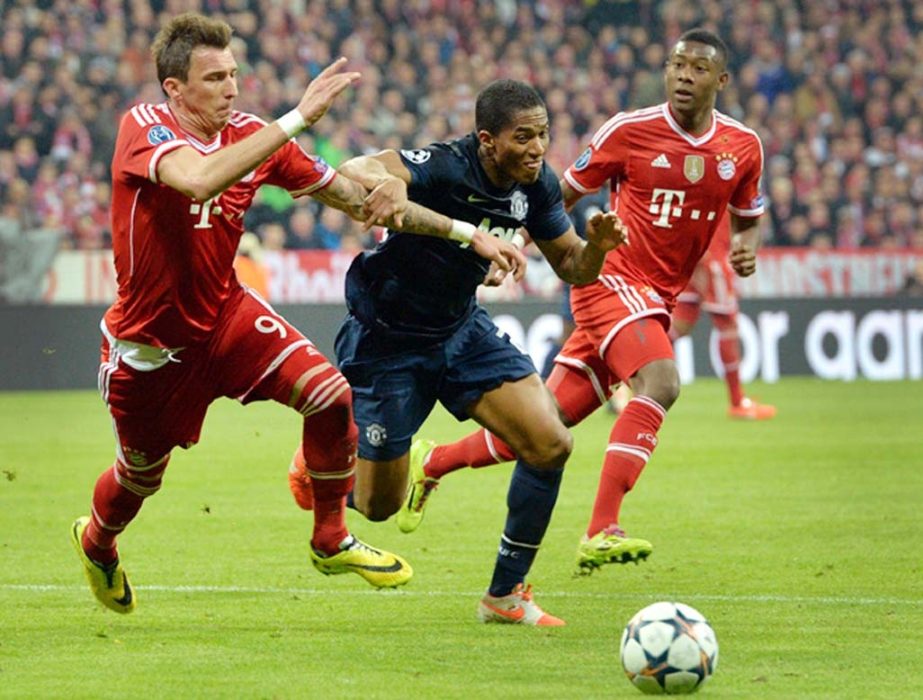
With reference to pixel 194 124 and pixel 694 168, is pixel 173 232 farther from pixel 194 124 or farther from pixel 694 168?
pixel 694 168

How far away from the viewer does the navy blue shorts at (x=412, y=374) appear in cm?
718

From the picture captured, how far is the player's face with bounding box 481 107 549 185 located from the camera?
22.5 feet

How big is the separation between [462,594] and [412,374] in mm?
1045

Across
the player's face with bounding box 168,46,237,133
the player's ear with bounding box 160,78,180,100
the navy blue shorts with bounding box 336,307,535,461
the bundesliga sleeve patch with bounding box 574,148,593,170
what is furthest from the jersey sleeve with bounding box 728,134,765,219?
the player's ear with bounding box 160,78,180,100

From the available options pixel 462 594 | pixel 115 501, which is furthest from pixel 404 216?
pixel 462 594

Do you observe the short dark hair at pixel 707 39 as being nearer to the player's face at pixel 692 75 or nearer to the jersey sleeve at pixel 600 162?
the player's face at pixel 692 75

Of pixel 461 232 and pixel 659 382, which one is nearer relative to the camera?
pixel 461 232

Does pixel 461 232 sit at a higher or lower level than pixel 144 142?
lower

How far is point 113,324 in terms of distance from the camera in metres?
6.79

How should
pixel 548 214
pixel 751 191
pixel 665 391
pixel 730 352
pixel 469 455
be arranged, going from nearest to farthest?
pixel 548 214 → pixel 665 391 → pixel 469 455 → pixel 751 191 → pixel 730 352

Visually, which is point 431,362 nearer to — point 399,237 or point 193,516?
point 399,237

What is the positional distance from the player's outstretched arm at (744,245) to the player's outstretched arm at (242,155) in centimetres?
339

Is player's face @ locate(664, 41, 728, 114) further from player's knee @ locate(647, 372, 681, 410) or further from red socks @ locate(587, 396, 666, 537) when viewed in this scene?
red socks @ locate(587, 396, 666, 537)

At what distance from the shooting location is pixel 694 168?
898 centimetres
